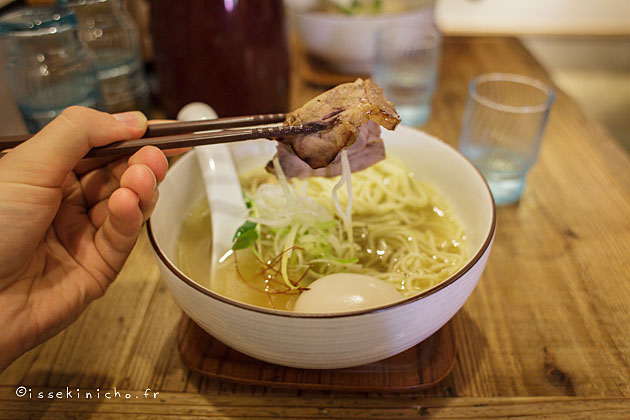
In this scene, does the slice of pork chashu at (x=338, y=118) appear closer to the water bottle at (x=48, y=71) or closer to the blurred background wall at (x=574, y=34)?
the water bottle at (x=48, y=71)

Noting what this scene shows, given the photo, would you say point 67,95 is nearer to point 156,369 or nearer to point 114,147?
point 114,147

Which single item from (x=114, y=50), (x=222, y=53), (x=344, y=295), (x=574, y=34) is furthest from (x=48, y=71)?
(x=574, y=34)

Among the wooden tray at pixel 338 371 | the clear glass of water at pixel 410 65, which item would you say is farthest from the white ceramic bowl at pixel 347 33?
the wooden tray at pixel 338 371

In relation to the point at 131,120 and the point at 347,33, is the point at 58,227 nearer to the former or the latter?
the point at 131,120

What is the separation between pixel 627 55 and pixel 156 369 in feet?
10.6

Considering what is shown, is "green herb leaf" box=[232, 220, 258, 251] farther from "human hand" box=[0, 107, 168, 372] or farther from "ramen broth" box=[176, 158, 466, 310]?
"human hand" box=[0, 107, 168, 372]

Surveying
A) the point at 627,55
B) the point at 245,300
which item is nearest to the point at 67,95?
the point at 245,300

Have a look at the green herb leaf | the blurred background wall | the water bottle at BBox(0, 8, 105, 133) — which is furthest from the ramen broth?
the blurred background wall

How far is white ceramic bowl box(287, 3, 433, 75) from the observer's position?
5.51 feet

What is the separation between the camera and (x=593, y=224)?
3.95 ft

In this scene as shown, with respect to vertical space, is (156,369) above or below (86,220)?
below

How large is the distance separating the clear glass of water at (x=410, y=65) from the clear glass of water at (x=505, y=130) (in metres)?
0.24

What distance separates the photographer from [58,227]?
94 cm

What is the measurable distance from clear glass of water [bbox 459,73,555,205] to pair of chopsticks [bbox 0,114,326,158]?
0.72 meters
